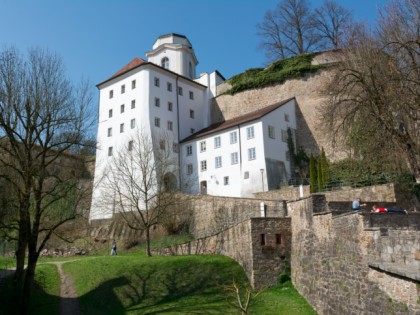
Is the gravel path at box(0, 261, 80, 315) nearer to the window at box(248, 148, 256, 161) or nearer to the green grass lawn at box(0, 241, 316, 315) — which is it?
the green grass lawn at box(0, 241, 316, 315)

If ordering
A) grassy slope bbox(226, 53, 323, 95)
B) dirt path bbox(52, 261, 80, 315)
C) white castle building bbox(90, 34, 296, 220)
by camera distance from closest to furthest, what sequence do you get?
dirt path bbox(52, 261, 80, 315)
white castle building bbox(90, 34, 296, 220)
grassy slope bbox(226, 53, 323, 95)

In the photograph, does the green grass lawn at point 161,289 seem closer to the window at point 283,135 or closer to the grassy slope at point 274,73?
the window at point 283,135

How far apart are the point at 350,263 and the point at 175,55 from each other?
4490cm

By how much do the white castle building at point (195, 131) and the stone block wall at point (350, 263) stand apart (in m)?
18.1

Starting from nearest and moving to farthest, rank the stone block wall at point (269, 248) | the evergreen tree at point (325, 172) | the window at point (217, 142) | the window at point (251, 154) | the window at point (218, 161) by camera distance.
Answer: the stone block wall at point (269, 248)
the evergreen tree at point (325, 172)
the window at point (251, 154)
the window at point (218, 161)
the window at point (217, 142)

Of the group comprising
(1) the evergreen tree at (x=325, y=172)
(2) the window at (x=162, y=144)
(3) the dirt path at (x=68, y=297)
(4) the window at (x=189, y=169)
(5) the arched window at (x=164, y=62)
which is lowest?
(3) the dirt path at (x=68, y=297)

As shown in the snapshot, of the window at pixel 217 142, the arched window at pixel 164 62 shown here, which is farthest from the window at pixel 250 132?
the arched window at pixel 164 62

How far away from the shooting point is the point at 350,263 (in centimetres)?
1392

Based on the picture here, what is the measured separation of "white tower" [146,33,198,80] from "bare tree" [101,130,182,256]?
48.7 ft

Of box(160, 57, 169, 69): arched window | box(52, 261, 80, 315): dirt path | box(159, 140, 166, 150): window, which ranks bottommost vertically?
box(52, 261, 80, 315): dirt path

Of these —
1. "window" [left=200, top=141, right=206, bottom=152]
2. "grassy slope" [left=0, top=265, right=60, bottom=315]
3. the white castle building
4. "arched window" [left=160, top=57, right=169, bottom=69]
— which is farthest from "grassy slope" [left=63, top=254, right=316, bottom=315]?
"arched window" [left=160, top=57, right=169, bottom=69]

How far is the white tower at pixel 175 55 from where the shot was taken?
54.3 m

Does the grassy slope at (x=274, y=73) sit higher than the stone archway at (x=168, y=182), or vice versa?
the grassy slope at (x=274, y=73)

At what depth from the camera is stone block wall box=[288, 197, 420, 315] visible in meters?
11.2
